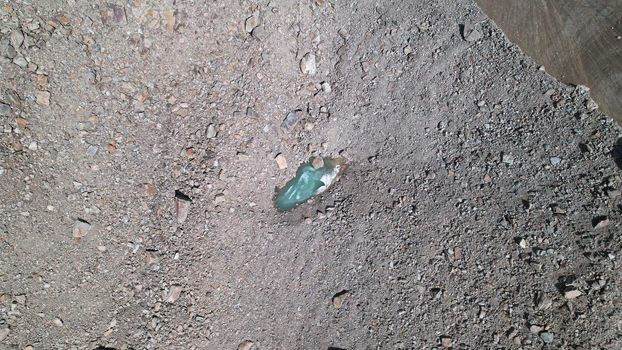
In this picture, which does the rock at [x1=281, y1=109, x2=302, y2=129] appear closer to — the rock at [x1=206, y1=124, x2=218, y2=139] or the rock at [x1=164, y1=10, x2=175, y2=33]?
the rock at [x1=206, y1=124, x2=218, y2=139]

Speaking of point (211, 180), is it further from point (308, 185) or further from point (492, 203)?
point (492, 203)

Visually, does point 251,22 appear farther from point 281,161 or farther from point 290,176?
point 290,176

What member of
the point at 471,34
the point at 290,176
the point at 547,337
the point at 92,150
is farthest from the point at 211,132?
the point at 547,337

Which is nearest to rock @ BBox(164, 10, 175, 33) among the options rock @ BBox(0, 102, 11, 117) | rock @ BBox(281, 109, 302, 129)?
rock @ BBox(281, 109, 302, 129)

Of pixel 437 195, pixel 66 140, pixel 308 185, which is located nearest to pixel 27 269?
pixel 66 140

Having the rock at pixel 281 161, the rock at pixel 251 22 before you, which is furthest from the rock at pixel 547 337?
the rock at pixel 251 22
